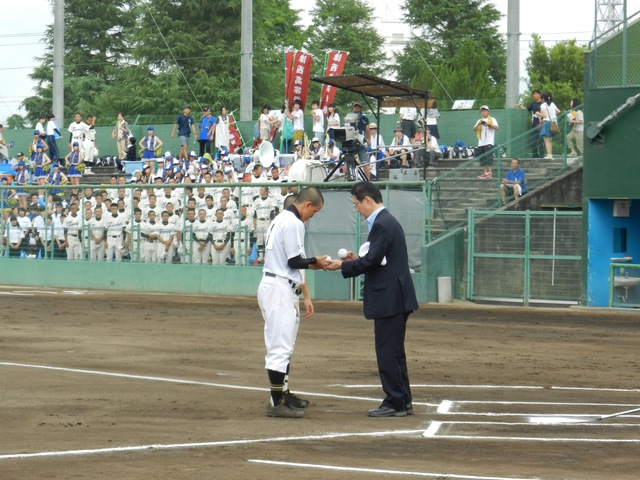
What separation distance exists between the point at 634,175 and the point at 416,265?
17.1 ft

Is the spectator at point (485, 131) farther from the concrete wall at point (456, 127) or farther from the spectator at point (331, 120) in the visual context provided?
the spectator at point (331, 120)

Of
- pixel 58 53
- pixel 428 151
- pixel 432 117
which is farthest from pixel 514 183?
pixel 58 53

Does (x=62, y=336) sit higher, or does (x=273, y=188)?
(x=273, y=188)

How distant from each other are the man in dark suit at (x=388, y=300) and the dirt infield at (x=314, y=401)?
11.4 inches

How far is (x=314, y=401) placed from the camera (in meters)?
12.4

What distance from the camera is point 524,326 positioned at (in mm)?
22016

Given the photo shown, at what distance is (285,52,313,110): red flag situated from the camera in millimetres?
39688

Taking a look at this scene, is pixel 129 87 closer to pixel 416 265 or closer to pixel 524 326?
pixel 416 265

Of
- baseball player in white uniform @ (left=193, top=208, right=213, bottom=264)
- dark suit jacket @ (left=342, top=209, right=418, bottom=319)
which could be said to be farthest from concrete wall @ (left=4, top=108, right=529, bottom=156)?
dark suit jacket @ (left=342, top=209, right=418, bottom=319)

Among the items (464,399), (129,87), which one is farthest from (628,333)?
(129,87)

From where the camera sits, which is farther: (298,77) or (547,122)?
(298,77)

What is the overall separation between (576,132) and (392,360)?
65.0 feet

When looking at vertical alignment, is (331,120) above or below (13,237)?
above

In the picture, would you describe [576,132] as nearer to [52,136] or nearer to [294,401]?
[52,136]
